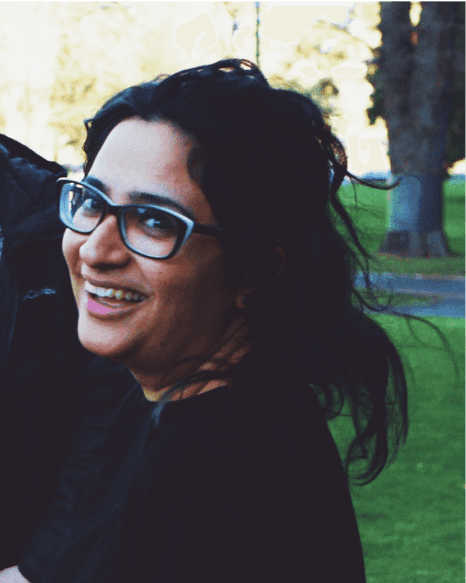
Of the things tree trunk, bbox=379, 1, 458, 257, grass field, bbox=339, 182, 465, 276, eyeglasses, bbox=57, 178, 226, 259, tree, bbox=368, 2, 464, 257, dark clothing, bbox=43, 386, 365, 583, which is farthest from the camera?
tree trunk, bbox=379, 1, 458, 257

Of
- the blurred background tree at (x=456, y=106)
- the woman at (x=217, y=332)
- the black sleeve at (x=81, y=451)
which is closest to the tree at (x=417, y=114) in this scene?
the blurred background tree at (x=456, y=106)

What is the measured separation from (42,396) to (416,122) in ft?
61.0

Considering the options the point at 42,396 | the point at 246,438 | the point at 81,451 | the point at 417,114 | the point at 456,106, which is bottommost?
the point at 81,451

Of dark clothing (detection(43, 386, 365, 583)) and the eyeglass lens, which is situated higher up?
the eyeglass lens

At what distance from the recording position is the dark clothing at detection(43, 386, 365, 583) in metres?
1.16

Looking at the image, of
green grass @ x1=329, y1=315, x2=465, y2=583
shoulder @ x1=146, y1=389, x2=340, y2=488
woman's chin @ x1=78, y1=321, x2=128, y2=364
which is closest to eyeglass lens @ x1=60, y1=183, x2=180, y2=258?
woman's chin @ x1=78, y1=321, x2=128, y2=364

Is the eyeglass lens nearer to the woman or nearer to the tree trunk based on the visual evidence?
the woman

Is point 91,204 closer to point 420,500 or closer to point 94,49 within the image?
point 420,500

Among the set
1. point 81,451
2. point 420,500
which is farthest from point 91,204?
point 420,500

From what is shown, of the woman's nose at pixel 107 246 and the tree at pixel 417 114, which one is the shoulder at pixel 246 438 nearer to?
the woman's nose at pixel 107 246

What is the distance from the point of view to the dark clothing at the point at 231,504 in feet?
3.81

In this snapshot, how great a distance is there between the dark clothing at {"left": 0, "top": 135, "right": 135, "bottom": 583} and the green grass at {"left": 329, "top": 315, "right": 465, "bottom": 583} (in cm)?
109

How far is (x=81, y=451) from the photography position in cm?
195

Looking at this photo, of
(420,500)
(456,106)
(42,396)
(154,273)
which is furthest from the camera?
(456,106)
